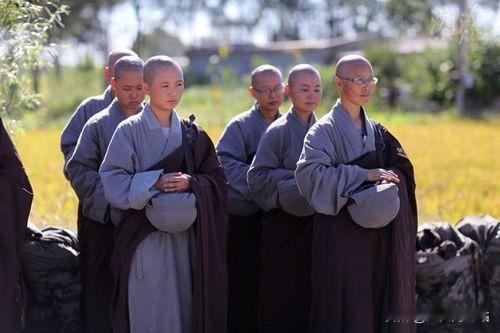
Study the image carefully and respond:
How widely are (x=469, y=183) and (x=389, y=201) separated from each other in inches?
261

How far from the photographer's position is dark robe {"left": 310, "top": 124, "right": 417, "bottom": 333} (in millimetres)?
4438

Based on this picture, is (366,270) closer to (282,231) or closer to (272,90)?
(282,231)

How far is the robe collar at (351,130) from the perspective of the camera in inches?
177

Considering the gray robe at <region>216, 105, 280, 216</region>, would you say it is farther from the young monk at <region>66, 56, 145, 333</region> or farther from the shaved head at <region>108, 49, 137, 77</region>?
the shaved head at <region>108, 49, 137, 77</region>

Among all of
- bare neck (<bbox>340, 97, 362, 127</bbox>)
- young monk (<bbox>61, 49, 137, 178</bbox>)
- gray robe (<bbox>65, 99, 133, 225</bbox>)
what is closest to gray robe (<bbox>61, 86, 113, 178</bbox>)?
young monk (<bbox>61, 49, 137, 178</bbox>)

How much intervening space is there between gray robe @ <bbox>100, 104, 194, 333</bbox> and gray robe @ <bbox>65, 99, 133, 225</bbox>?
2.11 ft

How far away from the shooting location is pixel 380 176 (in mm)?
4375

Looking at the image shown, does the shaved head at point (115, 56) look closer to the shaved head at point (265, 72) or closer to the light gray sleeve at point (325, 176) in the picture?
the shaved head at point (265, 72)

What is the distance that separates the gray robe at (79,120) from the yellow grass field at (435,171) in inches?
32.3

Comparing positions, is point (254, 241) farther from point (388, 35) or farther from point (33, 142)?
point (388, 35)

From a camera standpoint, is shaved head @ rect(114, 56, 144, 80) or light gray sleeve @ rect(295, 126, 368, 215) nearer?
light gray sleeve @ rect(295, 126, 368, 215)

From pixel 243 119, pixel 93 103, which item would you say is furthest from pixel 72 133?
pixel 243 119

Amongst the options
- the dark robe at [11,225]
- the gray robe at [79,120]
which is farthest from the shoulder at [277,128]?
the dark robe at [11,225]

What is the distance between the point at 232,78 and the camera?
2928cm
